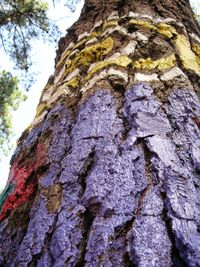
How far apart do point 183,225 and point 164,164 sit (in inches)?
6.3

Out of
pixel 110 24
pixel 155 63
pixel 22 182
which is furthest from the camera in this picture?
pixel 110 24

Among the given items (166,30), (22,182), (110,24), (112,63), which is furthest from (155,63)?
(22,182)

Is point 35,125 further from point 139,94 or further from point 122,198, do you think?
point 122,198

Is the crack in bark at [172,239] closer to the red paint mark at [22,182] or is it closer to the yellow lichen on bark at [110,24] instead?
the red paint mark at [22,182]

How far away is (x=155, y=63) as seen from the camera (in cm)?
108

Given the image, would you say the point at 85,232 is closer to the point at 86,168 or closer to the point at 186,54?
the point at 86,168

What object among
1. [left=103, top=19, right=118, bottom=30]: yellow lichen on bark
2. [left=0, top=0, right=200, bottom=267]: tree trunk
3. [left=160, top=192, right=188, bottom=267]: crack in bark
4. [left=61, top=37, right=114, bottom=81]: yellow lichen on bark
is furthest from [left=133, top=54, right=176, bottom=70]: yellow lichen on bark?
[left=160, top=192, right=188, bottom=267]: crack in bark

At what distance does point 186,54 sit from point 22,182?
2.25ft

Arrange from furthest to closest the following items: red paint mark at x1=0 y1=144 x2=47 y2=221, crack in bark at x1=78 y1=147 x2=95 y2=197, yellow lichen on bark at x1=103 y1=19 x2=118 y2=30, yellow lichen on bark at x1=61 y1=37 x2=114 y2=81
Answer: yellow lichen on bark at x1=103 y1=19 x2=118 y2=30, yellow lichen on bark at x1=61 y1=37 x2=114 y2=81, red paint mark at x1=0 y1=144 x2=47 y2=221, crack in bark at x1=78 y1=147 x2=95 y2=197

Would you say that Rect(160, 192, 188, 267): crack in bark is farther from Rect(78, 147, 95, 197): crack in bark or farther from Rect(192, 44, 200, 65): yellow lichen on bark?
Rect(192, 44, 200, 65): yellow lichen on bark

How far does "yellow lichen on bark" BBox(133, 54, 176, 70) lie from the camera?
1.07 metres

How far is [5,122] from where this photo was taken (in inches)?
283

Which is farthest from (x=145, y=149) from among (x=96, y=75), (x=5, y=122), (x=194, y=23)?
(x=5, y=122)

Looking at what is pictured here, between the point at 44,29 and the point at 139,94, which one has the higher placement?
the point at 44,29
